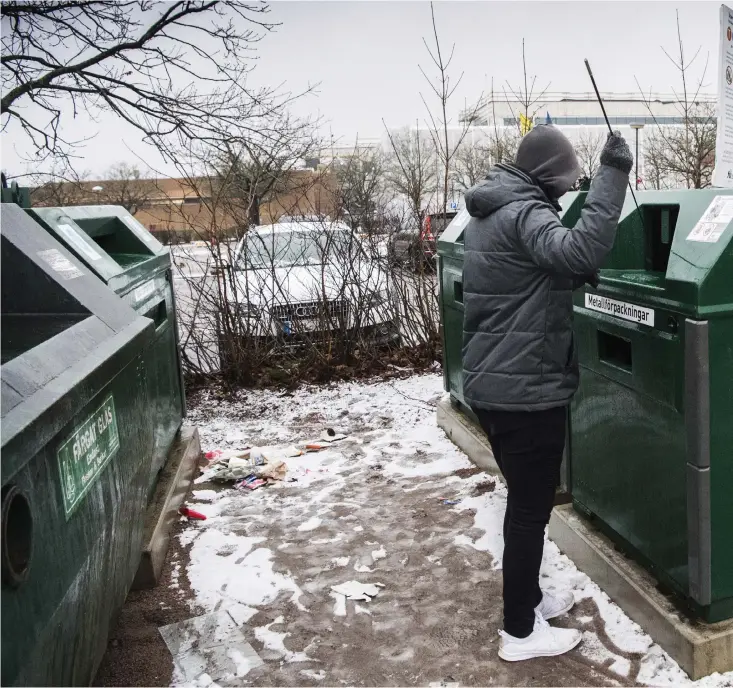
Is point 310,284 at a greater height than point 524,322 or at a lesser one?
lesser

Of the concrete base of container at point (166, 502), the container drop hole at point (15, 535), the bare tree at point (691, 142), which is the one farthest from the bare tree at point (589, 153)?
the container drop hole at point (15, 535)

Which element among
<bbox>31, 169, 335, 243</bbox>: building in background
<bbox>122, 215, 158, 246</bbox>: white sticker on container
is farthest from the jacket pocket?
<bbox>31, 169, 335, 243</bbox>: building in background

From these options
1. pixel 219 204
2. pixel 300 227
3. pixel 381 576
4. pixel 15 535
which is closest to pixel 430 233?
pixel 300 227

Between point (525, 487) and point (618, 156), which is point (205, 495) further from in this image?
point (618, 156)

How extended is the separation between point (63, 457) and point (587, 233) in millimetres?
1574

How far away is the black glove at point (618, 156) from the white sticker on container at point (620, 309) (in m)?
0.52

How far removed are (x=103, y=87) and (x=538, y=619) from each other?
950cm

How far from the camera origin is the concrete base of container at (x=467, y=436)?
438 cm

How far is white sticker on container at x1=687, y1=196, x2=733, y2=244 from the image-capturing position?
7.31 ft

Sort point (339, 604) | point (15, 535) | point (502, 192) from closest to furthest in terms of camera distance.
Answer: point (15, 535), point (502, 192), point (339, 604)

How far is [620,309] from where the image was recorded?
8.61 ft

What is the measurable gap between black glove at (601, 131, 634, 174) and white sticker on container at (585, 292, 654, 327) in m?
0.52

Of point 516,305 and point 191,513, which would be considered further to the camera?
point 191,513

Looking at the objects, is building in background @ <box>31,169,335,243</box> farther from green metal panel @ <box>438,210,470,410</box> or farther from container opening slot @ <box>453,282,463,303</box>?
container opening slot @ <box>453,282,463,303</box>
